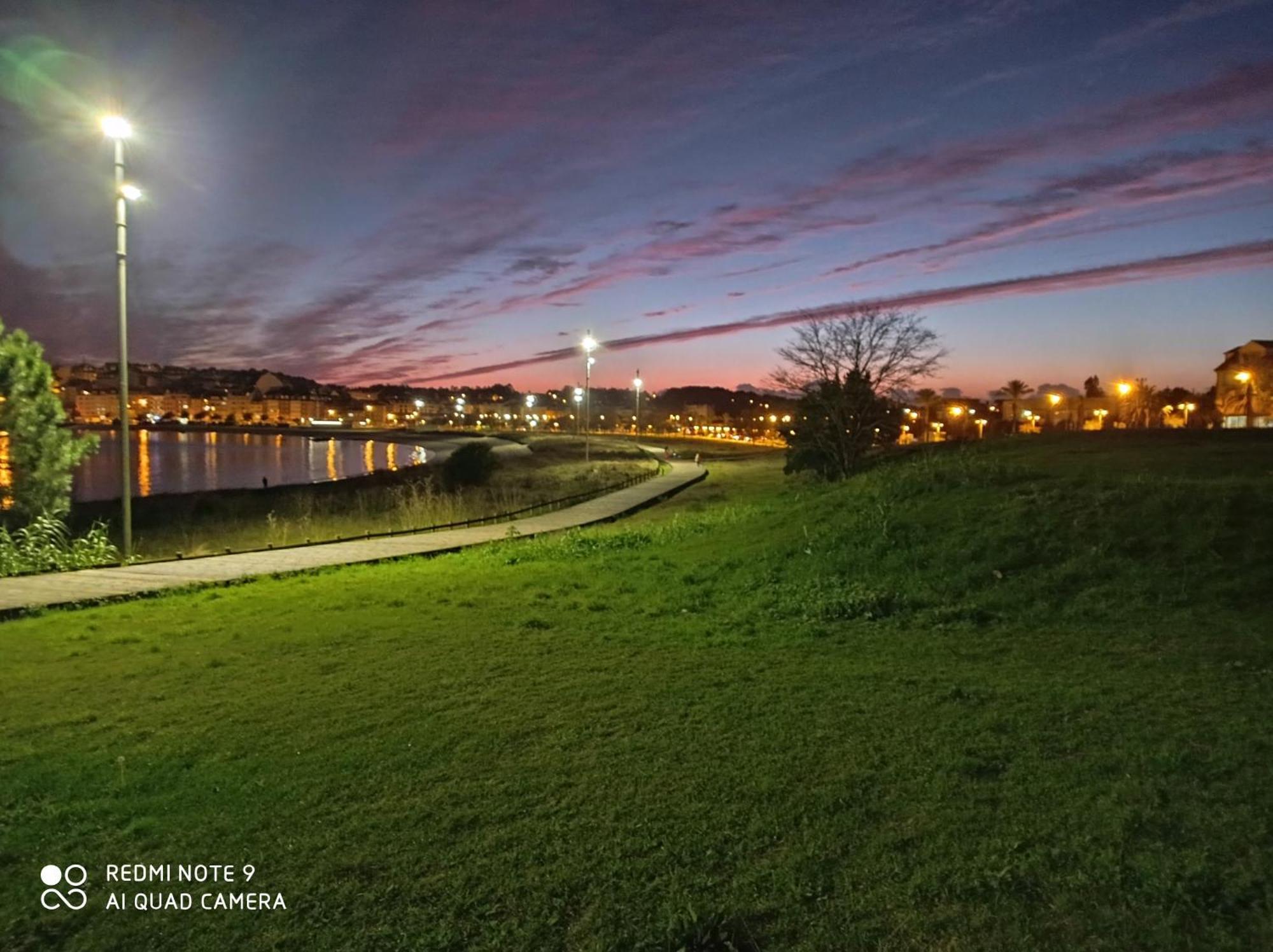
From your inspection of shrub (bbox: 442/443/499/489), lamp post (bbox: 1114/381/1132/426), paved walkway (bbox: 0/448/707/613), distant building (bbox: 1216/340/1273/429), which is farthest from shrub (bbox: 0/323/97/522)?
lamp post (bbox: 1114/381/1132/426)

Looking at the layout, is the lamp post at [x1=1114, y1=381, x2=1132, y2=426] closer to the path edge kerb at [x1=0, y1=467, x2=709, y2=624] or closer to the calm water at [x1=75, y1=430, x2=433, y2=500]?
the path edge kerb at [x1=0, y1=467, x2=709, y2=624]

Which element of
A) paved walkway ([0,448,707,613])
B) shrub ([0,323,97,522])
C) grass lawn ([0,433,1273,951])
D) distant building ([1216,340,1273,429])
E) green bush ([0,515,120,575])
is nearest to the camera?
grass lawn ([0,433,1273,951])

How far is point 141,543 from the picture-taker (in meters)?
18.8

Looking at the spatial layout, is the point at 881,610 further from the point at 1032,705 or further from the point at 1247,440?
the point at 1247,440

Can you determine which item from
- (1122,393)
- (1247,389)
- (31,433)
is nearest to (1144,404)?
(1122,393)

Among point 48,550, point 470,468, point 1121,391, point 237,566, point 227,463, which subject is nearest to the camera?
point 237,566

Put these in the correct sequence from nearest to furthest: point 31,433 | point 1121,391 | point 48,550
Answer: point 48,550, point 31,433, point 1121,391

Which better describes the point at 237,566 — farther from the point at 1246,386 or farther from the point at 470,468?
the point at 1246,386

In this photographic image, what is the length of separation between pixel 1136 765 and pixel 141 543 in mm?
20212

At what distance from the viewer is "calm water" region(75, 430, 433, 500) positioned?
55.6m

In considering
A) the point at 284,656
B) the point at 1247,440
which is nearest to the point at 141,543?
the point at 284,656

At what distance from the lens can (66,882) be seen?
3.80 m

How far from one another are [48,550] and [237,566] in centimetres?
342

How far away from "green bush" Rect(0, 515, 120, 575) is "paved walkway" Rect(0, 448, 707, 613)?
2.31ft
